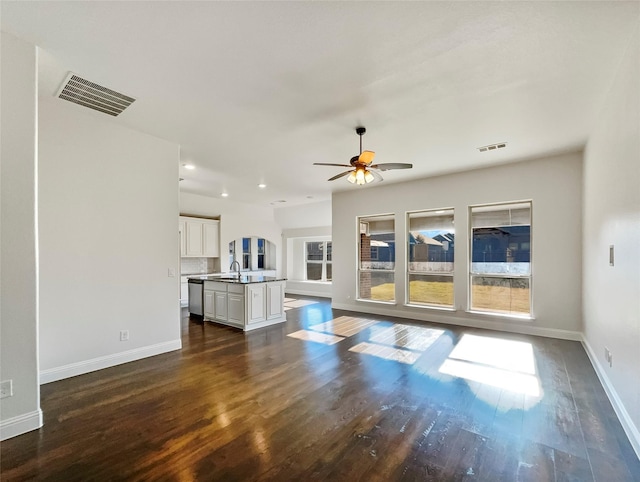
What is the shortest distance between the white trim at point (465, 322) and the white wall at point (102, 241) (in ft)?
13.1

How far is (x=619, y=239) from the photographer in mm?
2527

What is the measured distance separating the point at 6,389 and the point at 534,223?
657 centimetres

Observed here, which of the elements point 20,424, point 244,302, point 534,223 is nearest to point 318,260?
point 244,302

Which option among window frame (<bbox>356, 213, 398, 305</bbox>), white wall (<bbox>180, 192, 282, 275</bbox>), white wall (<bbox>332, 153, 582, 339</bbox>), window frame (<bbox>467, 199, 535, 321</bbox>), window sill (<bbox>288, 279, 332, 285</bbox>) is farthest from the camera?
window sill (<bbox>288, 279, 332, 285</bbox>)

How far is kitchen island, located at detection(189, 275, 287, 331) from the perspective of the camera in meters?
5.27

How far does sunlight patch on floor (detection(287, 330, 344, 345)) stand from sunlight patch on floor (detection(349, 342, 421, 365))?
41 centimetres

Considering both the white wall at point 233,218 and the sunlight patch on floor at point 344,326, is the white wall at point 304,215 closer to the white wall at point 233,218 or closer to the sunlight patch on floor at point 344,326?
the white wall at point 233,218

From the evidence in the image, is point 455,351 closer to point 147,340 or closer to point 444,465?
point 444,465

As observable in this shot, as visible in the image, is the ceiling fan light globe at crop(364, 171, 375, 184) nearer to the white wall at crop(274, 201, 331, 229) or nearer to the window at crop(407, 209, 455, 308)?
the window at crop(407, 209, 455, 308)

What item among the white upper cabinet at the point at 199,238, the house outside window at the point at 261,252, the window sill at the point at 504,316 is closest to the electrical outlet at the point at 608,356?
the window sill at the point at 504,316

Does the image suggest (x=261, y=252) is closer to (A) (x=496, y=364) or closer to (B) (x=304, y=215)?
(B) (x=304, y=215)

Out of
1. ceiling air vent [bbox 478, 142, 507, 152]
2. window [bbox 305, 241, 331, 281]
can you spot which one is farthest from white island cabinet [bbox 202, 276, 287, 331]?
ceiling air vent [bbox 478, 142, 507, 152]

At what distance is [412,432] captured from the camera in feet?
7.52

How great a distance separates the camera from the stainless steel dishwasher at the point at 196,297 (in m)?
6.20
